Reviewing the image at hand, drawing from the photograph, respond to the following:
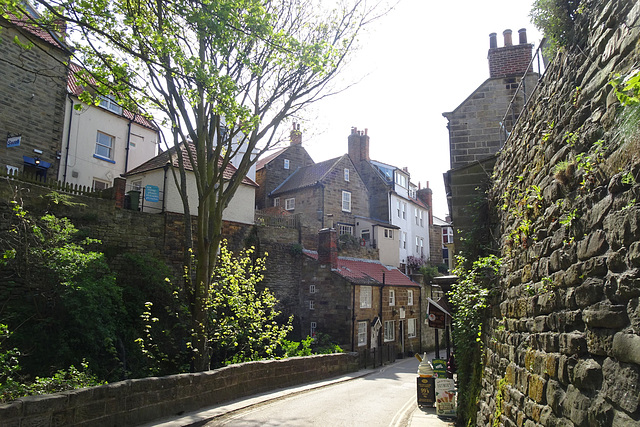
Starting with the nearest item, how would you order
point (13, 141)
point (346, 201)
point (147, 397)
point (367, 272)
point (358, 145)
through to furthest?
point (147, 397) → point (13, 141) → point (367, 272) → point (346, 201) → point (358, 145)

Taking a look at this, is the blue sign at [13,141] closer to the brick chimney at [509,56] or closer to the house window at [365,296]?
the brick chimney at [509,56]

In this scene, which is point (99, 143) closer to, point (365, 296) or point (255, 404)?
point (365, 296)

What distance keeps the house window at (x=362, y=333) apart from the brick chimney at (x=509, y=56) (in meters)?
16.2

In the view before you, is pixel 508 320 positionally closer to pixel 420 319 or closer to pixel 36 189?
pixel 36 189

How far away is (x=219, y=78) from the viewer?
9516 mm

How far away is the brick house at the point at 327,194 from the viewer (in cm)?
3319

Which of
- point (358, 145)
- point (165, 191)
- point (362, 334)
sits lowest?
point (362, 334)

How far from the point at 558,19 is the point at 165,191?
19.4 metres

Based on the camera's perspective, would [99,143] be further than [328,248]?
No

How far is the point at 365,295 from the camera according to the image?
85.6 feet

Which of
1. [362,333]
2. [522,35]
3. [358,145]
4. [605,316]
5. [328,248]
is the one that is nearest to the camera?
[605,316]

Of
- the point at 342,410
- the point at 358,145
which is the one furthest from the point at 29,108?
the point at 358,145

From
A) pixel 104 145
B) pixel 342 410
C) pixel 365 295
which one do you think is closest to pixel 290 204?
pixel 365 295

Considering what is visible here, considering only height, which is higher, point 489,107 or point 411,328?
point 489,107
